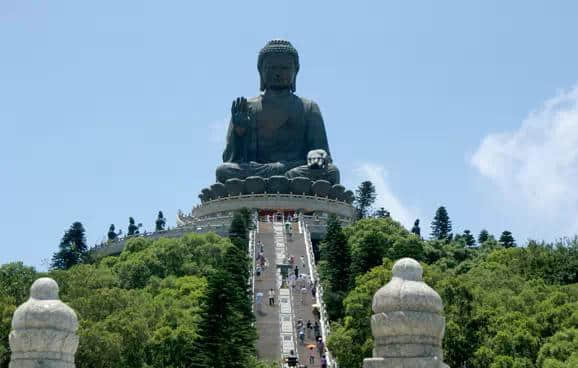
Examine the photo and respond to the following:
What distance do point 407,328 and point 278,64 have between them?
44465 mm

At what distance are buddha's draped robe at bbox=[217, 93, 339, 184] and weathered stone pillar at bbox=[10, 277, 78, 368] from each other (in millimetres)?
41850

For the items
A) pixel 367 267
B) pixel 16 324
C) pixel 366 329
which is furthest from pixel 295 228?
pixel 16 324

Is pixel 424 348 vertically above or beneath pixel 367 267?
beneath

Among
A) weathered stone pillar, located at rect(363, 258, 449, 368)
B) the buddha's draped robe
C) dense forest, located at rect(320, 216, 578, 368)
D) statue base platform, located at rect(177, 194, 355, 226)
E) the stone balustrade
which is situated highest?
the buddha's draped robe

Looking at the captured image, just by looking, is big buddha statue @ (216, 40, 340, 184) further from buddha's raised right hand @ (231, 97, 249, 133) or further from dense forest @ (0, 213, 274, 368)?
dense forest @ (0, 213, 274, 368)

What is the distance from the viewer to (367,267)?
34.6 m

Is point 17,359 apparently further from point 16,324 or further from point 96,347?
point 96,347

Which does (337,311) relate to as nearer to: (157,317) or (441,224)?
(157,317)

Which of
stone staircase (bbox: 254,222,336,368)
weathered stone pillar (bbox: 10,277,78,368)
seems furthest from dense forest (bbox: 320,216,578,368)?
A: weathered stone pillar (bbox: 10,277,78,368)

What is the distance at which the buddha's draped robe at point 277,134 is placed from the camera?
5500 cm

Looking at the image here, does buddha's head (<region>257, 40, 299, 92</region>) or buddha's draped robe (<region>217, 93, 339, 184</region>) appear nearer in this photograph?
buddha's draped robe (<region>217, 93, 339, 184</region>)

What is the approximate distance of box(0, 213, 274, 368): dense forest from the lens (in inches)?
1026

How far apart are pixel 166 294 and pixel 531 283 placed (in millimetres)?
10910

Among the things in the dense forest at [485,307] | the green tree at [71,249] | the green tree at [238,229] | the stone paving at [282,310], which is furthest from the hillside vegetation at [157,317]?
the green tree at [71,249]
